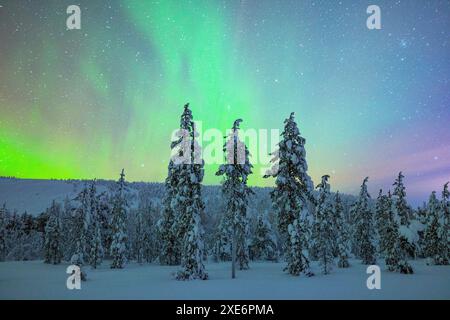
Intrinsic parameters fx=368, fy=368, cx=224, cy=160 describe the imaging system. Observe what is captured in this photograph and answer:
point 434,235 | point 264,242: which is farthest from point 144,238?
point 434,235

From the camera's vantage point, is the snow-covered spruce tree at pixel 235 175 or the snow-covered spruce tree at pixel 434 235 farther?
the snow-covered spruce tree at pixel 434 235

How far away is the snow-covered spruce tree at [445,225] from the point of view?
49656mm

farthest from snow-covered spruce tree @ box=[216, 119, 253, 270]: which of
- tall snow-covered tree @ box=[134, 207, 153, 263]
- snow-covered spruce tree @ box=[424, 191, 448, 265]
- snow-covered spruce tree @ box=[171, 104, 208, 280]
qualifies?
tall snow-covered tree @ box=[134, 207, 153, 263]

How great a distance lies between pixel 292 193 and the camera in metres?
34.5

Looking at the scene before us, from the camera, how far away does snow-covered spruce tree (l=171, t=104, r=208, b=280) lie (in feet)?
101

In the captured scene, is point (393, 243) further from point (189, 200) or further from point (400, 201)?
point (189, 200)

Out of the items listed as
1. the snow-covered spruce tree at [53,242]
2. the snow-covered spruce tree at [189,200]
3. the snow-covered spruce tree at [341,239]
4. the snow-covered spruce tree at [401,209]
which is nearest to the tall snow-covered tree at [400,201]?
the snow-covered spruce tree at [401,209]

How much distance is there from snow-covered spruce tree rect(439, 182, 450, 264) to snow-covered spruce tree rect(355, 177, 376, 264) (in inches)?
348

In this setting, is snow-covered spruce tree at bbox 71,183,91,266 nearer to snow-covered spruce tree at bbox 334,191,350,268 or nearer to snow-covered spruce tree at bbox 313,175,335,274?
snow-covered spruce tree at bbox 313,175,335,274

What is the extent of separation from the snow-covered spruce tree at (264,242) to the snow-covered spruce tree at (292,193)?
77.2 feet

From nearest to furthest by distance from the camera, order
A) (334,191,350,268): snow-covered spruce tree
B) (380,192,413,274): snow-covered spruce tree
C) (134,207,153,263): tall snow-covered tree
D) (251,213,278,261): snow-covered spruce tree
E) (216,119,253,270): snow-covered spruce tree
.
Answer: (216,119,253,270): snow-covered spruce tree < (380,192,413,274): snow-covered spruce tree < (334,191,350,268): snow-covered spruce tree < (251,213,278,261): snow-covered spruce tree < (134,207,153,263): tall snow-covered tree

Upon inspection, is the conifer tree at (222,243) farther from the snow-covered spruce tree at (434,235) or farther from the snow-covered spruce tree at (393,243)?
the snow-covered spruce tree at (434,235)

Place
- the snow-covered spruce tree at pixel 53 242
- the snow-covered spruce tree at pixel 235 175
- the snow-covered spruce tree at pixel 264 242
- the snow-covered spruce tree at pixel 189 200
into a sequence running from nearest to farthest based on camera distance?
1. the snow-covered spruce tree at pixel 189 200
2. the snow-covered spruce tree at pixel 235 175
3. the snow-covered spruce tree at pixel 264 242
4. the snow-covered spruce tree at pixel 53 242
